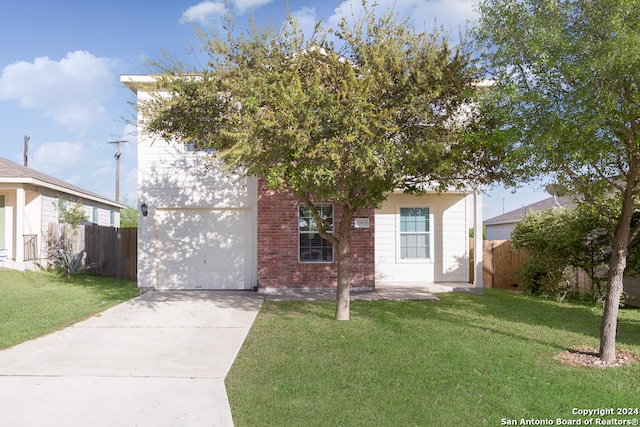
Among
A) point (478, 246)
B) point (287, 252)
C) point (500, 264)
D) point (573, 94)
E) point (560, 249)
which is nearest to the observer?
point (573, 94)

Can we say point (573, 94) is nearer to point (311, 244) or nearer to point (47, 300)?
point (311, 244)

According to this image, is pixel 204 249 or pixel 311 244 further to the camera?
pixel 204 249

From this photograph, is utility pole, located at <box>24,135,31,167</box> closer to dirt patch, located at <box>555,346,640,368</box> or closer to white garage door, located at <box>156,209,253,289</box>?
white garage door, located at <box>156,209,253,289</box>

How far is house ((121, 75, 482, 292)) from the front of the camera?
1148 cm

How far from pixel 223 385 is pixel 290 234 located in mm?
6831

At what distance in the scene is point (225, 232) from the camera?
39.3ft

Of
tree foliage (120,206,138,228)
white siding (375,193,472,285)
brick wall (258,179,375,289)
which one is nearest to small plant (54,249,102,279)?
brick wall (258,179,375,289)

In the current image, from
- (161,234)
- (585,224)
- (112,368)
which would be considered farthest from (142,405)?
(585,224)

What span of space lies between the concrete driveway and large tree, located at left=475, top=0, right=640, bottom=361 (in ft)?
15.3

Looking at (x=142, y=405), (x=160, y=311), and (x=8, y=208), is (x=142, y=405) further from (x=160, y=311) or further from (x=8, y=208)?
(x=8, y=208)

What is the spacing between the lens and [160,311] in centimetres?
898

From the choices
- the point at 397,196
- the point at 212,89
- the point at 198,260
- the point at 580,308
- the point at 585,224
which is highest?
the point at 212,89

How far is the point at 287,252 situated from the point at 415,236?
13.1ft

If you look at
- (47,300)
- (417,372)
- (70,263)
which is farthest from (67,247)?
(417,372)
